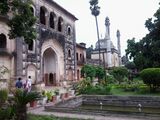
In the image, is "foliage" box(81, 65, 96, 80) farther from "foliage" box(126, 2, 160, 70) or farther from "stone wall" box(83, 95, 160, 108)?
"stone wall" box(83, 95, 160, 108)

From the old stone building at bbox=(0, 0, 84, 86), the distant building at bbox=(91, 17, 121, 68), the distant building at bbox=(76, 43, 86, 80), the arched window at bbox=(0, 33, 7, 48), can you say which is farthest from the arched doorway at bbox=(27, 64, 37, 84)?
the distant building at bbox=(91, 17, 121, 68)

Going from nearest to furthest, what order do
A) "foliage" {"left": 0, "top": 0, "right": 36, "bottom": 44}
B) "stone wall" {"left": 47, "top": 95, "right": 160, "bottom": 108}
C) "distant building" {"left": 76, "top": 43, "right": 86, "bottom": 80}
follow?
"foliage" {"left": 0, "top": 0, "right": 36, "bottom": 44}
"stone wall" {"left": 47, "top": 95, "right": 160, "bottom": 108}
"distant building" {"left": 76, "top": 43, "right": 86, "bottom": 80}

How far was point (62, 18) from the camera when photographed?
97.6 feet

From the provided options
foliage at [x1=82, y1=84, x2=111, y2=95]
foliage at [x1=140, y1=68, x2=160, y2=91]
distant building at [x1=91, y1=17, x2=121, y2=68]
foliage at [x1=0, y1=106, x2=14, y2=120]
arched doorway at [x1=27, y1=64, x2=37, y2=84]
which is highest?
distant building at [x1=91, y1=17, x2=121, y2=68]

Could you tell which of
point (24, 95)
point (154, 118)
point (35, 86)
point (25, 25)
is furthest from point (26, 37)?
point (35, 86)

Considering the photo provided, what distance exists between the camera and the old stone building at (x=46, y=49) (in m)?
20.8

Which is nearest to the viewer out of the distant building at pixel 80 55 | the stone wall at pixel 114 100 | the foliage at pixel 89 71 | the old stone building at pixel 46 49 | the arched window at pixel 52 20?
the stone wall at pixel 114 100

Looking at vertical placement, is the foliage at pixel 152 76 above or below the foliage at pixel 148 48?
below

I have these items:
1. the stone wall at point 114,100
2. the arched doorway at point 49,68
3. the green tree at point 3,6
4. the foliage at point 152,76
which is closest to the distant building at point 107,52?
the arched doorway at point 49,68

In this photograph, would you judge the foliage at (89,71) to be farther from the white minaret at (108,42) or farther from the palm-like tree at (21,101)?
the palm-like tree at (21,101)

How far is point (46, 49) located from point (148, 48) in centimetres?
999

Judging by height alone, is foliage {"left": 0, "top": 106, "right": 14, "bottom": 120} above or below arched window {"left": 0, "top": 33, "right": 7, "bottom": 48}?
below

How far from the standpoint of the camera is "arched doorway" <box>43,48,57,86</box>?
29131mm

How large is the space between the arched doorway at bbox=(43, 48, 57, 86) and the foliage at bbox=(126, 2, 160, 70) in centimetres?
823
